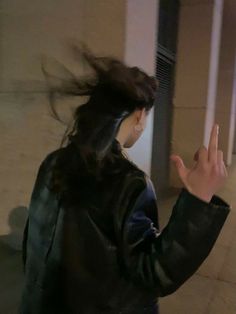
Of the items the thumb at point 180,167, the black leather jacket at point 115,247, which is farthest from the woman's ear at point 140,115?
the thumb at point 180,167

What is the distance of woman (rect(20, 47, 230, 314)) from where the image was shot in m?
1.16

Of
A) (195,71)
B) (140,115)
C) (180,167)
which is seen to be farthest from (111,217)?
(195,71)

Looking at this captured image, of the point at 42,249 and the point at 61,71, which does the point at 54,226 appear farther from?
the point at 61,71

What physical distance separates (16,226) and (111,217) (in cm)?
308

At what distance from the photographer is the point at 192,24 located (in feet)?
24.1

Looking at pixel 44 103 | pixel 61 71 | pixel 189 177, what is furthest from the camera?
pixel 44 103

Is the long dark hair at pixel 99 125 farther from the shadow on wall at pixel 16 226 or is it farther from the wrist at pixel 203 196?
the shadow on wall at pixel 16 226

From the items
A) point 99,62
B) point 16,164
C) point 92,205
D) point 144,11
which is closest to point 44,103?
point 16,164

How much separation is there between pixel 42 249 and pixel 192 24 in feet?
22.8

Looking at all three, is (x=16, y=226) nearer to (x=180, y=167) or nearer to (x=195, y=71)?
(x=180, y=167)

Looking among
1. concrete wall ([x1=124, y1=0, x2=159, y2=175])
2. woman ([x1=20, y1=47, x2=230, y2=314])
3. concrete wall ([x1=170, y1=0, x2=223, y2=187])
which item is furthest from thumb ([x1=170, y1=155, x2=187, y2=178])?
concrete wall ([x1=170, y1=0, x2=223, y2=187])

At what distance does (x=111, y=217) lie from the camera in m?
1.22

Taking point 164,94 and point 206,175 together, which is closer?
point 206,175

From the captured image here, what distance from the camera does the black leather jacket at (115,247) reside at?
1.15m
